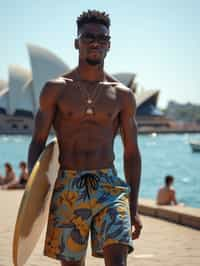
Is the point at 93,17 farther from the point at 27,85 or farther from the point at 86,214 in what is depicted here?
the point at 27,85

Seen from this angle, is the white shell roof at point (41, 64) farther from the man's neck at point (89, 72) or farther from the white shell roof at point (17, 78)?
the man's neck at point (89, 72)

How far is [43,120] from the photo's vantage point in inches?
106

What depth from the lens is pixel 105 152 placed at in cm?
273

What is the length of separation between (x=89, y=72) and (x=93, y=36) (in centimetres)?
15

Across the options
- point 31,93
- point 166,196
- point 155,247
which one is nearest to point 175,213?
point 155,247

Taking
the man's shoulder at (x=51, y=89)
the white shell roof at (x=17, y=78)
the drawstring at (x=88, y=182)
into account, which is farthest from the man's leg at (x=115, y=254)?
the white shell roof at (x=17, y=78)

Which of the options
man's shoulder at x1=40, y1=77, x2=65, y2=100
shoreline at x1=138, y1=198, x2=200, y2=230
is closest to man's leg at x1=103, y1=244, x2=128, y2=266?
man's shoulder at x1=40, y1=77, x2=65, y2=100

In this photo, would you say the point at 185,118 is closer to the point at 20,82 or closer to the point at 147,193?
the point at 20,82

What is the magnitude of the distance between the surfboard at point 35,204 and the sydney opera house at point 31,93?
53520 mm

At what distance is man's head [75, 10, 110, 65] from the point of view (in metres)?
2.74

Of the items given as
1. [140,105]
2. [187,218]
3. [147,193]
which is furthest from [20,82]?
[187,218]

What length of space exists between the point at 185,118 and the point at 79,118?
14477cm

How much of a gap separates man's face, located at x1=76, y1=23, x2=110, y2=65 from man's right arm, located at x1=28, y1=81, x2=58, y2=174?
0.20 meters

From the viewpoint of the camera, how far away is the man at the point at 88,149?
2.63 meters
